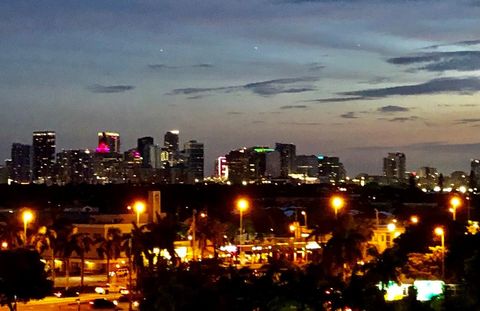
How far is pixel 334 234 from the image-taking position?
147 ft

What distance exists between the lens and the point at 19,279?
1490 inches

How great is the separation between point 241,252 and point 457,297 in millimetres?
32218

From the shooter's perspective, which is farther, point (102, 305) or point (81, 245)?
point (81, 245)

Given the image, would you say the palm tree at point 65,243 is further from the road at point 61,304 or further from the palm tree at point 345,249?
the palm tree at point 345,249

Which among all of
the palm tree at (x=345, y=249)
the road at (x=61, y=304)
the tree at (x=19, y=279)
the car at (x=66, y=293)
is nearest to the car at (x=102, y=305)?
the road at (x=61, y=304)

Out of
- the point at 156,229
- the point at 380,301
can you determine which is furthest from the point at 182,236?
the point at 380,301

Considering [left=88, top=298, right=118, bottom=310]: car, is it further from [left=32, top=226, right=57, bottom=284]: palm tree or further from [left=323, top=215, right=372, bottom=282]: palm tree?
[left=32, top=226, right=57, bottom=284]: palm tree

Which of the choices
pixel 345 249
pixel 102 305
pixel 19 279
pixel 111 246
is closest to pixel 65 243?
pixel 111 246

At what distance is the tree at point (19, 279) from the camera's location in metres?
37.1

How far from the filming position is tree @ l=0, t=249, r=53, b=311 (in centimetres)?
3709

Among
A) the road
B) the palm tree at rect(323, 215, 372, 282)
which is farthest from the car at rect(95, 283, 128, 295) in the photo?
the palm tree at rect(323, 215, 372, 282)

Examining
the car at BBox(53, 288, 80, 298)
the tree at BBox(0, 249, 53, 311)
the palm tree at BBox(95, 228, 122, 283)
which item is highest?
the palm tree at BBox(95, 228, 122, 283)

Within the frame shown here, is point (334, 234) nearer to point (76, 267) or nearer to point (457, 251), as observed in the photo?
point (457, 251)

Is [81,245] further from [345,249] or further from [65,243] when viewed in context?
[345,249]
